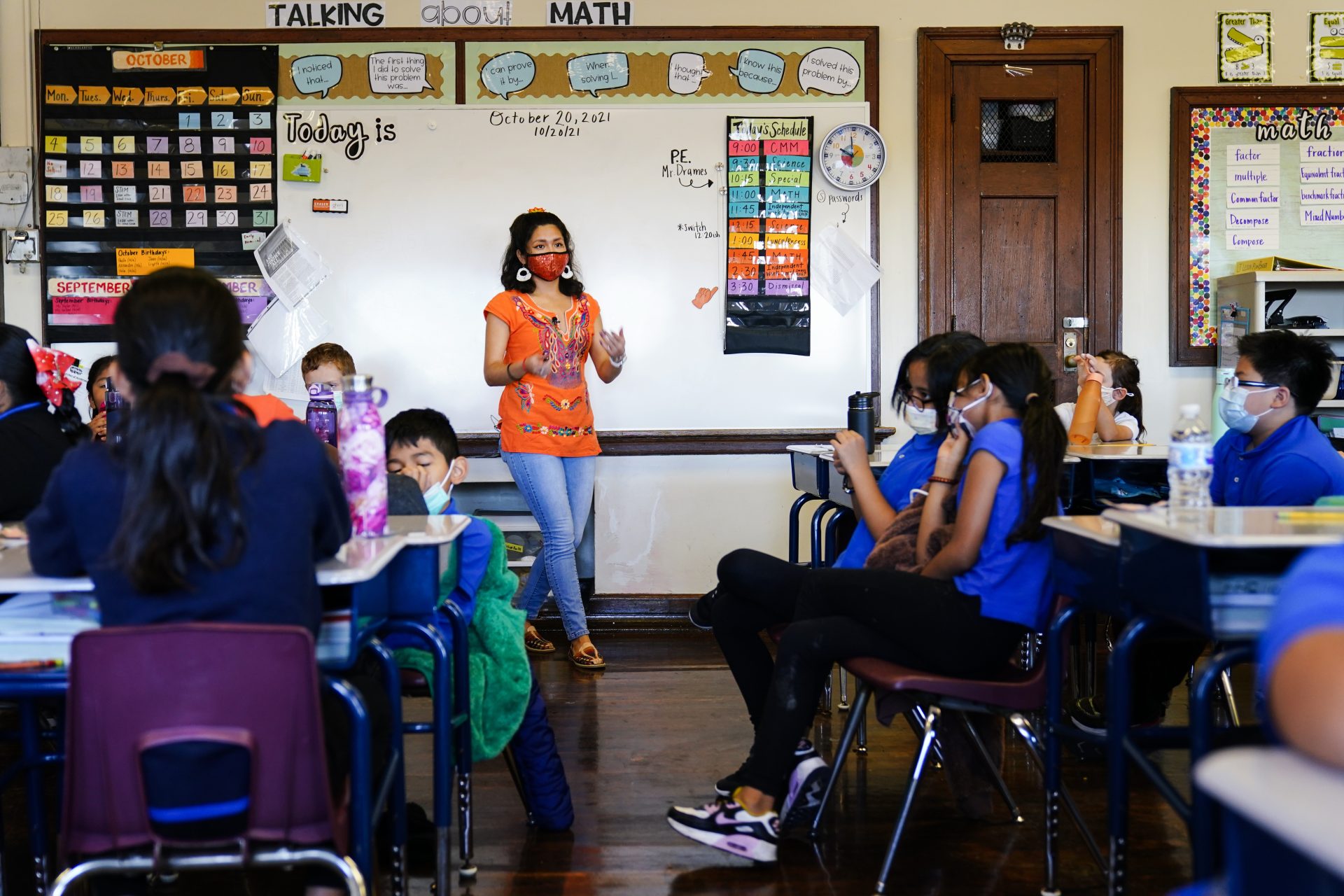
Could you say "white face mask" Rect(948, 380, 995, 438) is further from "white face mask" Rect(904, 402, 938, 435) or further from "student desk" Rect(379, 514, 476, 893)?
"student desk" Rect(379, 514, 476, 893)

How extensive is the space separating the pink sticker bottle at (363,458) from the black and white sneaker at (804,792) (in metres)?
0.98

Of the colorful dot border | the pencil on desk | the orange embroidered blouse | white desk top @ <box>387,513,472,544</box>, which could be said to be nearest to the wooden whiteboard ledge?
the orange embroidered blouse

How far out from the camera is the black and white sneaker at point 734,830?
7.46 feet

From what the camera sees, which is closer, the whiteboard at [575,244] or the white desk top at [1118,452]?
the white desk top at [1118,452]

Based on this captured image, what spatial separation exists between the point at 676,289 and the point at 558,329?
0.83m

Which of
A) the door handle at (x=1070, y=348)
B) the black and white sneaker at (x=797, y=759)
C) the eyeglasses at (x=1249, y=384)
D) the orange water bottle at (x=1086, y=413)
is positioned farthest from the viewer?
the door handle at (x=1070, y=348)

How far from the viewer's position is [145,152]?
4660mm

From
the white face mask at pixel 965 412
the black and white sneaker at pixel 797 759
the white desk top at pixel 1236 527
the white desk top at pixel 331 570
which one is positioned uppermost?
Answer: the white face mask at pixel 965 412

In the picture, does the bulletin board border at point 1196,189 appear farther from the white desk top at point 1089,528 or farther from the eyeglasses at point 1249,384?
the white desk top at point 1089,528

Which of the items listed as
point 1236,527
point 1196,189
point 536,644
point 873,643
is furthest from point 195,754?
point 1196,189

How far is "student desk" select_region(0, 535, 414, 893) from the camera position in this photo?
153 cm

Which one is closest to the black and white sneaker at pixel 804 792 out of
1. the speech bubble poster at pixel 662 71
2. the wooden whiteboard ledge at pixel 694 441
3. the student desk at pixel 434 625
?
the student desk at pixel 434 625

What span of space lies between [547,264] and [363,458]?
217 cm

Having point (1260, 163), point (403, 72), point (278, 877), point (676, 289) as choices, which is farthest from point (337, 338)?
point (1260, 163)
